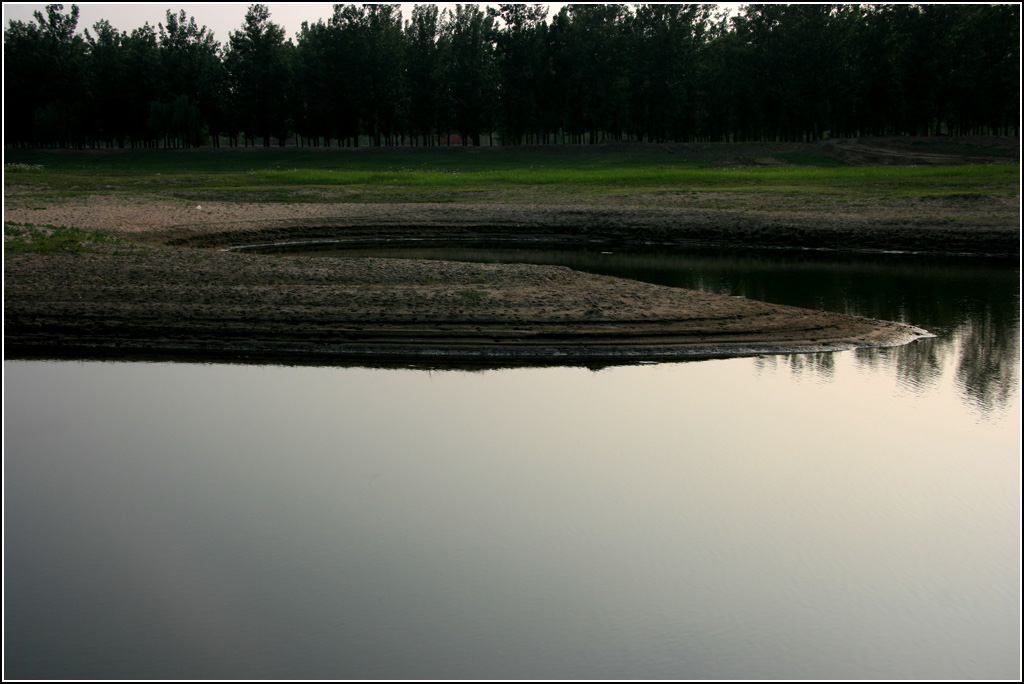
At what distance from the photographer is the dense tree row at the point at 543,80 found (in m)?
71.8

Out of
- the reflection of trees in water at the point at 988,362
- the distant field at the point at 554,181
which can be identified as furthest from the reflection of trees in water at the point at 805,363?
the distant field at the point at 554,181

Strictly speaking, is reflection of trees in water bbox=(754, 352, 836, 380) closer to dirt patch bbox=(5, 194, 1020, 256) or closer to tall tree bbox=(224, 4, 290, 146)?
dirt patch bbox=(5, 194, 1020, 256)

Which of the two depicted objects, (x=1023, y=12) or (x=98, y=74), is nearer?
(x=1023, y=12)

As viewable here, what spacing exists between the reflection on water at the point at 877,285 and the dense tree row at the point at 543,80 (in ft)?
172

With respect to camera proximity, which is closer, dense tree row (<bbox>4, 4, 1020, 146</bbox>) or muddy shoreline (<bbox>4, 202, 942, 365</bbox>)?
muddy shoreline (<bbox>4, 202, 942, 365</bbox>)

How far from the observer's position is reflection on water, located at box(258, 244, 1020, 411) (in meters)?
12.8

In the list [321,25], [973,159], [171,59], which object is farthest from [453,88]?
[973,159]

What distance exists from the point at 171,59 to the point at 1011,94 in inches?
2627

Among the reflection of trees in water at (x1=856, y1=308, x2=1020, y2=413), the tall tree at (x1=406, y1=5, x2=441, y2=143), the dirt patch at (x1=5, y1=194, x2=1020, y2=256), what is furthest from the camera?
the tall tree at (x1=406, y1=5, x2=441, y2=143)

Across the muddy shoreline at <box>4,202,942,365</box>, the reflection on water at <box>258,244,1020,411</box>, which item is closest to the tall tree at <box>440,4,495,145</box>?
the reflection on water at <box>258,244,1020,411</box>

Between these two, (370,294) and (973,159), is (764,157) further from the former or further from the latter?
(370,294)

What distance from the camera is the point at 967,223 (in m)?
24.3

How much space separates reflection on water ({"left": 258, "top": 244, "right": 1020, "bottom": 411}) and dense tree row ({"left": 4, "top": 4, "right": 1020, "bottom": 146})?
5254 centimetres

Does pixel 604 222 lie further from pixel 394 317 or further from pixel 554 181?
pixel 394 317
